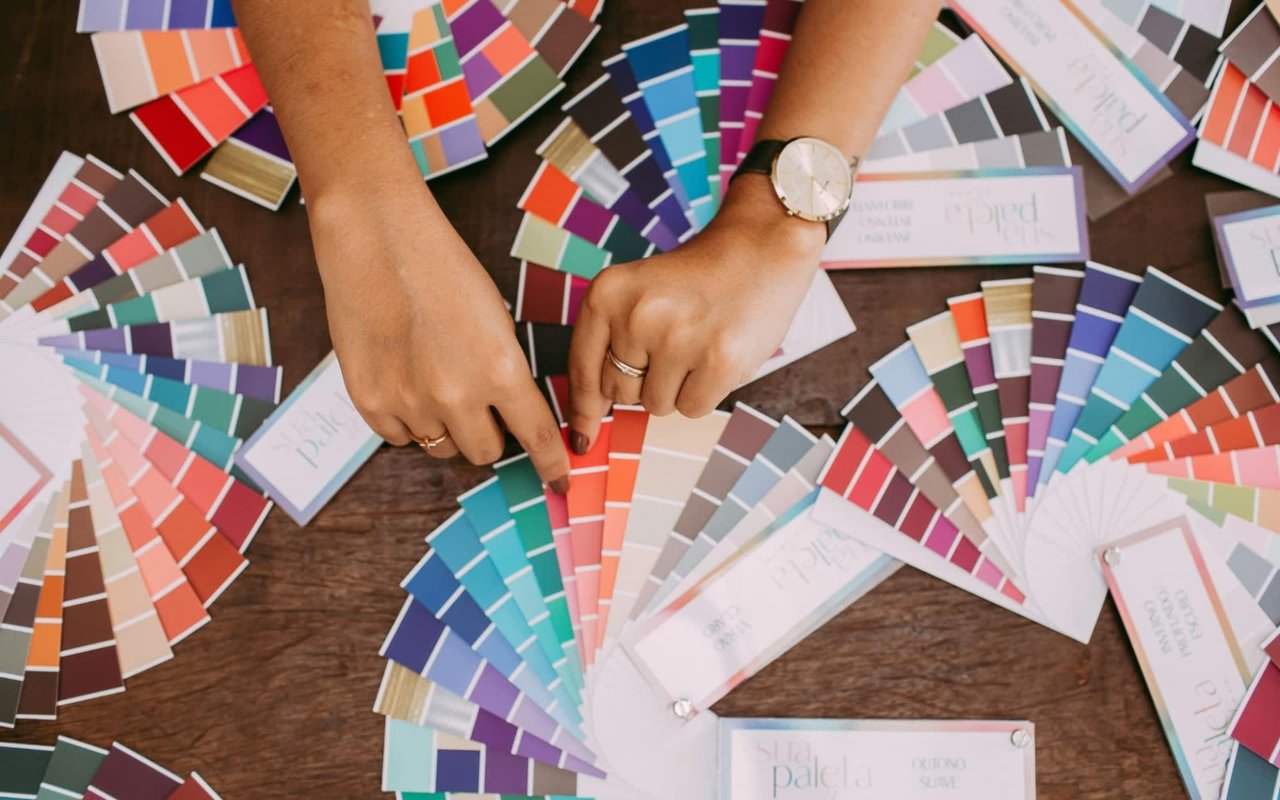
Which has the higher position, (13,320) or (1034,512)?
Answer: (13,320)

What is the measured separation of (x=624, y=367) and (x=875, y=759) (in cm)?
40

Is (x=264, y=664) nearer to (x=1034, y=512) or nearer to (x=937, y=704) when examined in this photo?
(x=937, y=704)

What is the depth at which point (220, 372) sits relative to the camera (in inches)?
32.4

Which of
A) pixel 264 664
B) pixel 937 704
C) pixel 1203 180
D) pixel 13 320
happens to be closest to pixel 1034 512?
pixel 937 704

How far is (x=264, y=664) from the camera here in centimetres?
79

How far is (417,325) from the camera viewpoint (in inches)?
26.4

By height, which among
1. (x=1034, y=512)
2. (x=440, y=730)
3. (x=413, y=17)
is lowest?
(x=440, y=730)

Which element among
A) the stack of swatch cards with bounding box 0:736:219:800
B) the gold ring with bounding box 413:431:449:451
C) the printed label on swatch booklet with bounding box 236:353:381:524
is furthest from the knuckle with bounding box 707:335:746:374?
the stack of swatch cards with bounding box 0:736:219:800

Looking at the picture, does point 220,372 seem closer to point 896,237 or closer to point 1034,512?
point 896,237

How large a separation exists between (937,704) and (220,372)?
0.70 meters

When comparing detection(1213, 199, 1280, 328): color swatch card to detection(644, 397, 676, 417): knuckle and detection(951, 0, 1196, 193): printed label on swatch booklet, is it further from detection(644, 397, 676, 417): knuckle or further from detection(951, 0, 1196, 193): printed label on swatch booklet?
detection(644, 397, 676, 417): knuckle

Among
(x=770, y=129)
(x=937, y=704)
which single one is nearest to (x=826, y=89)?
(x=770, y=129)

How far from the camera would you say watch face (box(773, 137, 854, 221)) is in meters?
0.73

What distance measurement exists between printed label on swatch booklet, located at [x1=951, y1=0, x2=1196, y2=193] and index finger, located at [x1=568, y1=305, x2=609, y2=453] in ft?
1.69
